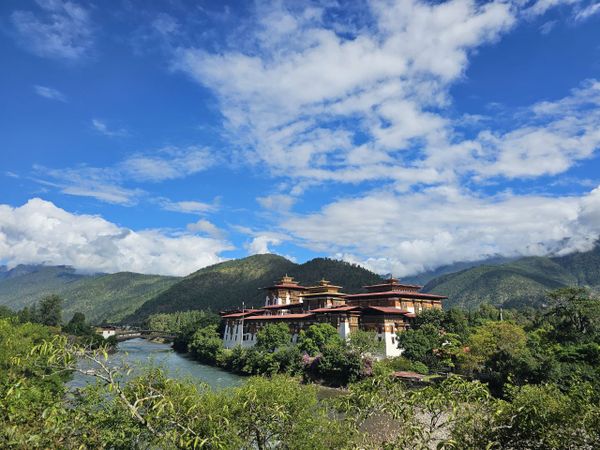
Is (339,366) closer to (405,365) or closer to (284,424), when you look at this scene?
(405,365)

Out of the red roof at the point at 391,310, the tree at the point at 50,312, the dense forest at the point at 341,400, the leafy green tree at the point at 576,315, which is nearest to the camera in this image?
the dense forest at the point at 341,400

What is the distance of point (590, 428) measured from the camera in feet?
39.4

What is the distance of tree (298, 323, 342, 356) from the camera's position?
57.0m

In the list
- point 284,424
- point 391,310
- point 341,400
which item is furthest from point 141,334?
point 341,400

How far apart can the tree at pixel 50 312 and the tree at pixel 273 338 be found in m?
64.3

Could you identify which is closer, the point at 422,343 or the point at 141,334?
the point at 422,343

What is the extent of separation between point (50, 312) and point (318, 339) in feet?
248

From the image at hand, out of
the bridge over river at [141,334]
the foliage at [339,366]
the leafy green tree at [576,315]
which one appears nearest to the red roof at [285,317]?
the foliage at [339,366]

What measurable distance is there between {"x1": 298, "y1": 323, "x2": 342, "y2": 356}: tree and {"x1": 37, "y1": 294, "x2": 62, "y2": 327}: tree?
72271mm

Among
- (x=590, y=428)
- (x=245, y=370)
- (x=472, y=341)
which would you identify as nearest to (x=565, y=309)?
(x=472, y=341)

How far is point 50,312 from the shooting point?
102 metres

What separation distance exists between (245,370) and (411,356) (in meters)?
22.7

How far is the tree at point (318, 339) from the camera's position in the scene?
56969 millimetres

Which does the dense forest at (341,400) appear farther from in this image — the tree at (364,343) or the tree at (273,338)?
the tree at (273,338)
